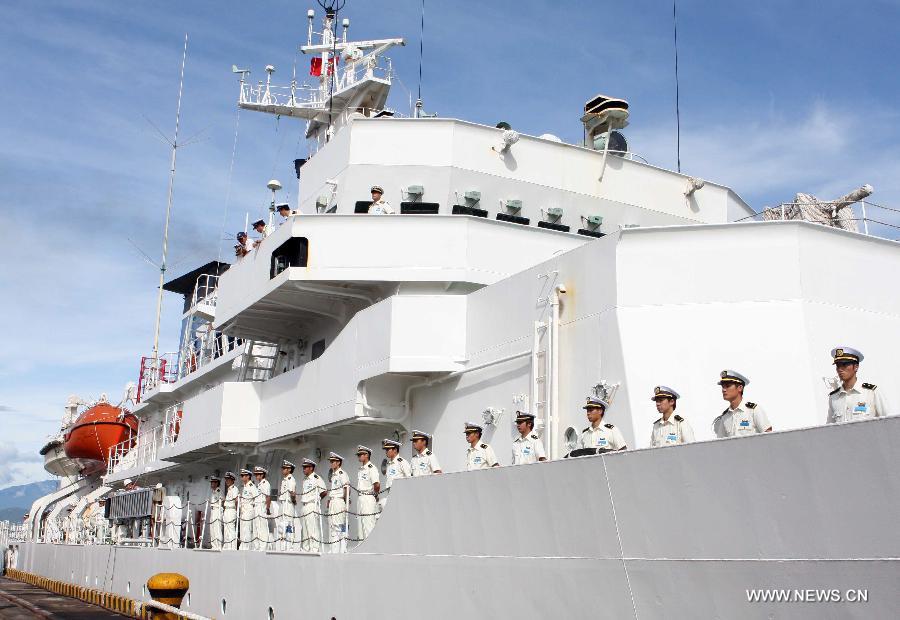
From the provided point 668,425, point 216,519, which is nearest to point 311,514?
point 216,519

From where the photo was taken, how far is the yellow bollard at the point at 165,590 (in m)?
9.95

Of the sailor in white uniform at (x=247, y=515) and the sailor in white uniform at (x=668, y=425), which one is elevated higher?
the sailor in white uniform at (x=668, y=425)

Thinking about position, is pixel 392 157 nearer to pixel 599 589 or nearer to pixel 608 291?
pixel 608 291

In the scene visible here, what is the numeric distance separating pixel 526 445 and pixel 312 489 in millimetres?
3979

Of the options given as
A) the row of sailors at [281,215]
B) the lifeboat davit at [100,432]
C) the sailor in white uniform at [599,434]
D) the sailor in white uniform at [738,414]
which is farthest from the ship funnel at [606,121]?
the lifeboat davit at [100,432]

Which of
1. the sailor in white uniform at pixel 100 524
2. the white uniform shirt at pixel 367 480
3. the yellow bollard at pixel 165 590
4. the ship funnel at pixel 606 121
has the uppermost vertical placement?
the ship funnel at pixel 606 121

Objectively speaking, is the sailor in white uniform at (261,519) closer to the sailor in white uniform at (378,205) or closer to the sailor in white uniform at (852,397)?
the sailor in white uniform at (378,205)

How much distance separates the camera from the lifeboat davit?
2712cm

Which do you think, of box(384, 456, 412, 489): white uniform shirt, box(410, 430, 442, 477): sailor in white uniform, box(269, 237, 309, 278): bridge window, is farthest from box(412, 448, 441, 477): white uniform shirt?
box(269, 237, 309, 278): bridge window

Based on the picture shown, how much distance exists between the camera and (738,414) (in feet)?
20.3

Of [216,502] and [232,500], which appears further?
[216,502]

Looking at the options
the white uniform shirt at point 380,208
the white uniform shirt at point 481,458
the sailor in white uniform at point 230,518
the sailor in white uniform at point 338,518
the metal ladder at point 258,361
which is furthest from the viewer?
the metal ladder at point 258,361

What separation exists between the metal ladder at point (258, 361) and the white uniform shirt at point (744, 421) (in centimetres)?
1012

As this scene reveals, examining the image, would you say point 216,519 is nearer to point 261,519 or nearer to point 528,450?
point 261,519
